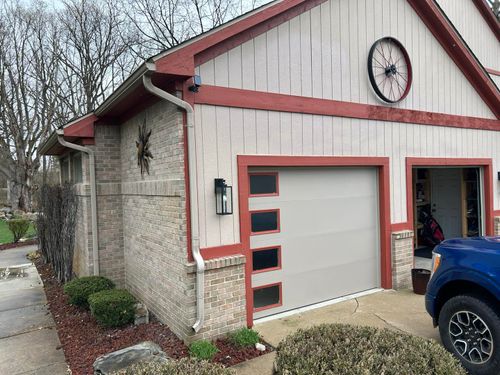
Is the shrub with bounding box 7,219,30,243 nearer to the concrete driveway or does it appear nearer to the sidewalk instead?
the sidewalk

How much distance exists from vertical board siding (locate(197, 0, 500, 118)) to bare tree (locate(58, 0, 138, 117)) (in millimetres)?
18996

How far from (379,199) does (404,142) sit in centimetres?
122

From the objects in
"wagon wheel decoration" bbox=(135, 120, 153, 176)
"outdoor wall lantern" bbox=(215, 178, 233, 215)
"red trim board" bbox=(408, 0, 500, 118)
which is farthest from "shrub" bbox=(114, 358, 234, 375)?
"red trim board" bbox=(408, 0, 500, 118)

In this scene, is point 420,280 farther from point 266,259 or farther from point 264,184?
point 264,184

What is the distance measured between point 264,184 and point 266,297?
1.68 m

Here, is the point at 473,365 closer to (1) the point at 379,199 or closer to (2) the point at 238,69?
(1) the point at 379,199

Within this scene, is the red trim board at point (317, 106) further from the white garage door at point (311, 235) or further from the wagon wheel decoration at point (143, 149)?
the wagon wheel decoration at point (143, 149)

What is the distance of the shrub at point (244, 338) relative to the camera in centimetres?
445

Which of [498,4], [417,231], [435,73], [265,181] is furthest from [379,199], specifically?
[498,4]

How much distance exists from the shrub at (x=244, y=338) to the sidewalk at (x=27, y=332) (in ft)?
6.57

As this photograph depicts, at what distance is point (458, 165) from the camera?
7.76m

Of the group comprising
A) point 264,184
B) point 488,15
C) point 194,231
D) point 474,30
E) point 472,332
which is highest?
point 488,15

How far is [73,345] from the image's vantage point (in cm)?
492

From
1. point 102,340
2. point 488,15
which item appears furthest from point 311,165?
A: point 488,15
